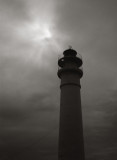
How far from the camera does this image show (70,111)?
60.6ft

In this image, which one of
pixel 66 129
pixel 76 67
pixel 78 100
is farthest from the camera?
pixel 76 67

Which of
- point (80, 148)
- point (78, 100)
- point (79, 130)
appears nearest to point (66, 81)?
point (78, 100)

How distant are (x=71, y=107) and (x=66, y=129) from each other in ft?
7.68

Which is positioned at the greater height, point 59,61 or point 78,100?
point 59,61

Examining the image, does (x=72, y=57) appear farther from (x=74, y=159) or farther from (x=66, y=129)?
(x=74, y=159)

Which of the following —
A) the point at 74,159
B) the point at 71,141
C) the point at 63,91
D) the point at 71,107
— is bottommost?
the point at 74,159

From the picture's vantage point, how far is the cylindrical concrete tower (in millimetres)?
17203

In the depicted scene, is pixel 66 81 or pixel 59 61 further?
pixel 59 61

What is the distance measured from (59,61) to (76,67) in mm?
2189

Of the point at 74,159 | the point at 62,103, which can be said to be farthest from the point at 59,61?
the point at 74,159

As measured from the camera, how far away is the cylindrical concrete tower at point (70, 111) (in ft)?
56.4

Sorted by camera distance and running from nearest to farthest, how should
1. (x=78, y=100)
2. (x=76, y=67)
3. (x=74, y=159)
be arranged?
1. (x=74, y=159)
2. (x=78, y=100)
3. (x=76, y=67)

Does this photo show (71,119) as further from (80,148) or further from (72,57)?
(72,57)

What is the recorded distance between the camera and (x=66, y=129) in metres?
17.8
